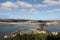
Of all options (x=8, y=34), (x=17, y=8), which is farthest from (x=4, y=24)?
(x=17, y=8)

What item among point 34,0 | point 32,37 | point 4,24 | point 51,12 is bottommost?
point 32,37

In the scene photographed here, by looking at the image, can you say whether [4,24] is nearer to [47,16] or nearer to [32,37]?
[32,37]

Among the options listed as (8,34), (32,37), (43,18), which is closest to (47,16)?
(43,18)

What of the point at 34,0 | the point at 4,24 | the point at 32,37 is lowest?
the point at 32,37

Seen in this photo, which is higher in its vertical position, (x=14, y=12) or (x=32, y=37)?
(x=14, y=12)

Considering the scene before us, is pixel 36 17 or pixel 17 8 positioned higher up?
pixel 17 8

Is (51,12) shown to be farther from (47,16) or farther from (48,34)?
(48,34)

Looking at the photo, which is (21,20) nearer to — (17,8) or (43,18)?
(17,8)
